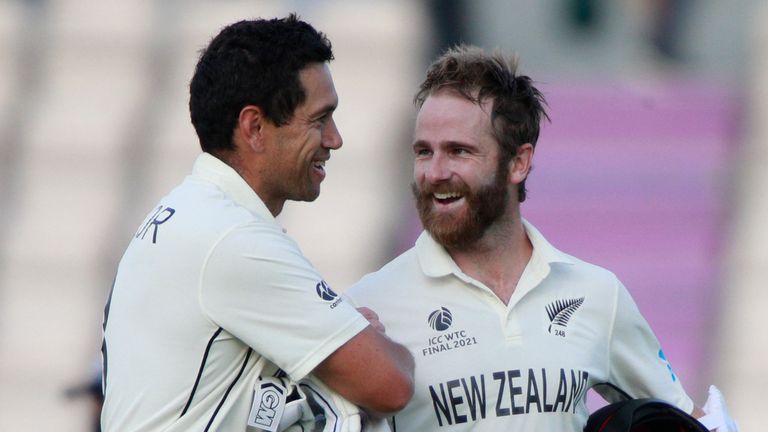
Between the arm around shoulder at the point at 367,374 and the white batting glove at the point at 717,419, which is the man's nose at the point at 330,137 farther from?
the white batting glove at the point at 717,419

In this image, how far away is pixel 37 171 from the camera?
5828 millimetres

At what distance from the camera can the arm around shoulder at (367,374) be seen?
2428 mm

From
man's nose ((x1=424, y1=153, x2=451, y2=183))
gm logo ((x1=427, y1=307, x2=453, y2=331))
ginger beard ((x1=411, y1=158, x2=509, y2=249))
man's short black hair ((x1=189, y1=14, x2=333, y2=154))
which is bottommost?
gm logo ((x1=427, y1=307, x2=453, y2=331))

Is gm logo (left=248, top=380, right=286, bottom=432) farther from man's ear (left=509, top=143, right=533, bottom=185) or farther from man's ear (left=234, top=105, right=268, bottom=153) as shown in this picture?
man's ear (left=509, top=143, right=533, bottom=185)

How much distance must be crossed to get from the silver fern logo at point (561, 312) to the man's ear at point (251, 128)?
81cm

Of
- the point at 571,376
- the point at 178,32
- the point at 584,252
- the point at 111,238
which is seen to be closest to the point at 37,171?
the point at 111,238

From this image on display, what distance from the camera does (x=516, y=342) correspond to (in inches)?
115

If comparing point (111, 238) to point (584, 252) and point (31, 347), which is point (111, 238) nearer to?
point (31, 347)

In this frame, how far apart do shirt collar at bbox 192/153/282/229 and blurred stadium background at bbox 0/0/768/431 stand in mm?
2985

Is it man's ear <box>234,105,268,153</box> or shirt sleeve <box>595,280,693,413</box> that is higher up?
man's ear <box>234,105,268,153</box>

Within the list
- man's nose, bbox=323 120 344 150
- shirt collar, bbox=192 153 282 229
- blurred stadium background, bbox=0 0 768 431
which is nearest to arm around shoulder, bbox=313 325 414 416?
shirt collar, bbox=192 153 282 229

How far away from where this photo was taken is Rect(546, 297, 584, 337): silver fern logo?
2975 mm

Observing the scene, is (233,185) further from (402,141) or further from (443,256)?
(402,141)

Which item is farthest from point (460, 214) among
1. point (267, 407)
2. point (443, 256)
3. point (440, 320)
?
point (267, 407)
